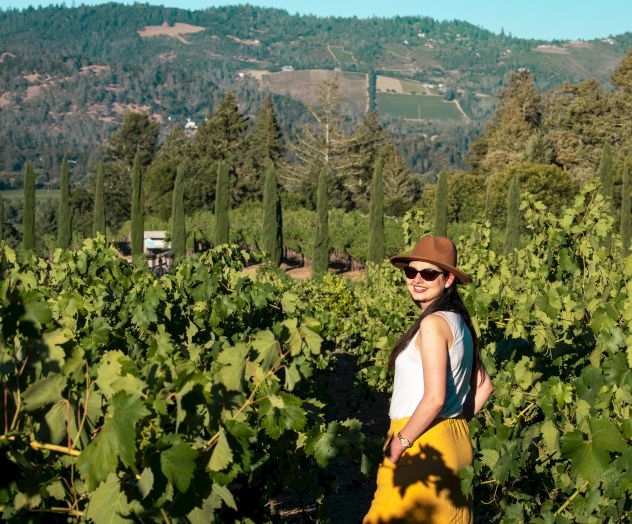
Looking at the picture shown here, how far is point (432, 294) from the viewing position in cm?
349

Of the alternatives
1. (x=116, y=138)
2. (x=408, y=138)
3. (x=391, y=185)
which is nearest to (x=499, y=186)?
(x=391, y=185)

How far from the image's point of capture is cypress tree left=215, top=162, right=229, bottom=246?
35.1 meters

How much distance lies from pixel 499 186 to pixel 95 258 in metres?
35.0

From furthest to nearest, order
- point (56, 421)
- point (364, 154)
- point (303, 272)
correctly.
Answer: point (364, 154) → point (303, 272) → point (56, 421)

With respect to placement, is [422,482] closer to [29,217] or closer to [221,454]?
[221,454]

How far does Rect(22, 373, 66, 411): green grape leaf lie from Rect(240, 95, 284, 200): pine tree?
51.5 meters

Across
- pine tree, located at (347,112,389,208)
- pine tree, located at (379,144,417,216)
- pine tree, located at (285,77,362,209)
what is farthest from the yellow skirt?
pine tree, located at (347,112,389,208)

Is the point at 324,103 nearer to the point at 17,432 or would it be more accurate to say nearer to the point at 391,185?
the point at 391,185

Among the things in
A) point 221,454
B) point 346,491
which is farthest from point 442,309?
point 346,491

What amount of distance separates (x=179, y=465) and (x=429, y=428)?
121 centimetres

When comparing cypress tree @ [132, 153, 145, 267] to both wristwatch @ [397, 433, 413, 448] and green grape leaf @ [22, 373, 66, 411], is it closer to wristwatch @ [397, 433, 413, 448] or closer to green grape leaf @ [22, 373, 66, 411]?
wristwatch @ [397, 433, 413, 448]

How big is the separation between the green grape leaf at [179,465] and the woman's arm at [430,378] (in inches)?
39.8

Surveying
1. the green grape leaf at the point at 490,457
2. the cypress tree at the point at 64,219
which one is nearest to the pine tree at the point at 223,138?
the cypress tree at the point at 64,219

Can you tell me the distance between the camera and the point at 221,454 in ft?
8.24
